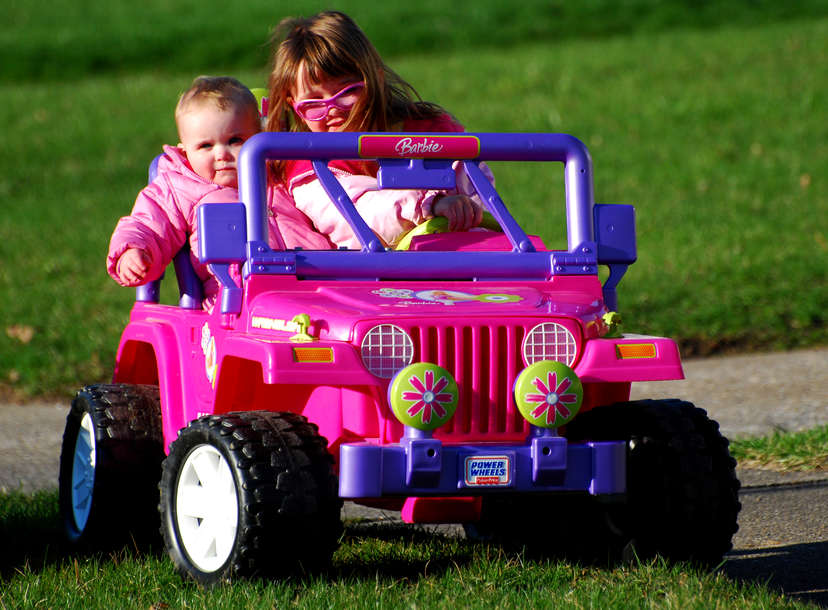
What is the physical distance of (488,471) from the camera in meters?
3.24

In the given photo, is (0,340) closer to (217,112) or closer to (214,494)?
(217,112)

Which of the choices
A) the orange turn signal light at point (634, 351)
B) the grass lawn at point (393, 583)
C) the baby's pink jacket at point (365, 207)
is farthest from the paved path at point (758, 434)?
the baby's pink jacket at point (365, 207)

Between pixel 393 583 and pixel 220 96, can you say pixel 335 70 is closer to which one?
pixel 220 96

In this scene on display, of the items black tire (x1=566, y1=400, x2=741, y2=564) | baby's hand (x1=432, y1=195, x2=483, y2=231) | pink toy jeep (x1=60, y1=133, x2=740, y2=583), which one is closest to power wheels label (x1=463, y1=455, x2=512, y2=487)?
pink toy jeep (x1=60, y1=133, x2=740, y2=583)

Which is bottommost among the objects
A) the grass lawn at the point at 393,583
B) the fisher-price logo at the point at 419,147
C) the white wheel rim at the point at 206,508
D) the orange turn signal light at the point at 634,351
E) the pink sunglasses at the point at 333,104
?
the grass lawn at the point at 393,583

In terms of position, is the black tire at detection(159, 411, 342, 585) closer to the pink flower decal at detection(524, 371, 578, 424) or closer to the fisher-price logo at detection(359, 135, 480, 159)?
the pink flower decal at detection(524, 371, 578, 424)

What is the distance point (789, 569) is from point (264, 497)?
1.67 m

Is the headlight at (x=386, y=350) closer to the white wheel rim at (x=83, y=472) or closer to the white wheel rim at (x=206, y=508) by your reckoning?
the white wheel rim at (x=206, y=508)

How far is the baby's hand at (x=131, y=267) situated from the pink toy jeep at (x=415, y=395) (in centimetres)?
18

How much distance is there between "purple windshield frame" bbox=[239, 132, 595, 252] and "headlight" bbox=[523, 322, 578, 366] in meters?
0.44

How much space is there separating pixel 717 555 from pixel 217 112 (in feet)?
7.06

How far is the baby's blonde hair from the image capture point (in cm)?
437

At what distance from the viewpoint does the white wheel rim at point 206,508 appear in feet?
10.9

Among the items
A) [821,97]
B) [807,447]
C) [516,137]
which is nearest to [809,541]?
[807,447]
